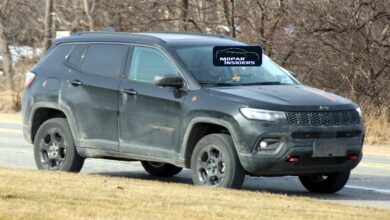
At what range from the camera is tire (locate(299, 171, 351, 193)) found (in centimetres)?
1179

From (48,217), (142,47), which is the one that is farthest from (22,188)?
(142,47)

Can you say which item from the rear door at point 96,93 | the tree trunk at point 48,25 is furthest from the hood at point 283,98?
the tree trunk at point 48,25

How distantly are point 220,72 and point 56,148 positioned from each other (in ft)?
8.09

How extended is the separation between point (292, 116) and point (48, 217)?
3533 mm

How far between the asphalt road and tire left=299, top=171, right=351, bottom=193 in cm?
9

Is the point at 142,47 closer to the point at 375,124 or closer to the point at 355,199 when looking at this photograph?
A: the point at 355,199

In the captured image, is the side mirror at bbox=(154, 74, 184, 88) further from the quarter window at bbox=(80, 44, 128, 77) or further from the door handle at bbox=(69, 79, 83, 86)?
the door handle at bbox=(69, 79, 83, 86)

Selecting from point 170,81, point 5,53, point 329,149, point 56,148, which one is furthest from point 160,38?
point 5,53

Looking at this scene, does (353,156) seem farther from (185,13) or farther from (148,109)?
(185,13)

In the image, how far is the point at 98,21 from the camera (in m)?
29.8

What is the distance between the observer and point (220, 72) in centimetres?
1164

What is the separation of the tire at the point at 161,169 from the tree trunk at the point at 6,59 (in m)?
17.8

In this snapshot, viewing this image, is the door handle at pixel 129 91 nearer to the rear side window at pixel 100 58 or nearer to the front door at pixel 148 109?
the front door at pixel 148 109

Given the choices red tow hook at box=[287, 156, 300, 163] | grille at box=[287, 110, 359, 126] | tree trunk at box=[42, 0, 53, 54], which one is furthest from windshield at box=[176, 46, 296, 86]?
tree trunk at box=[42, 0, 53, 54]
